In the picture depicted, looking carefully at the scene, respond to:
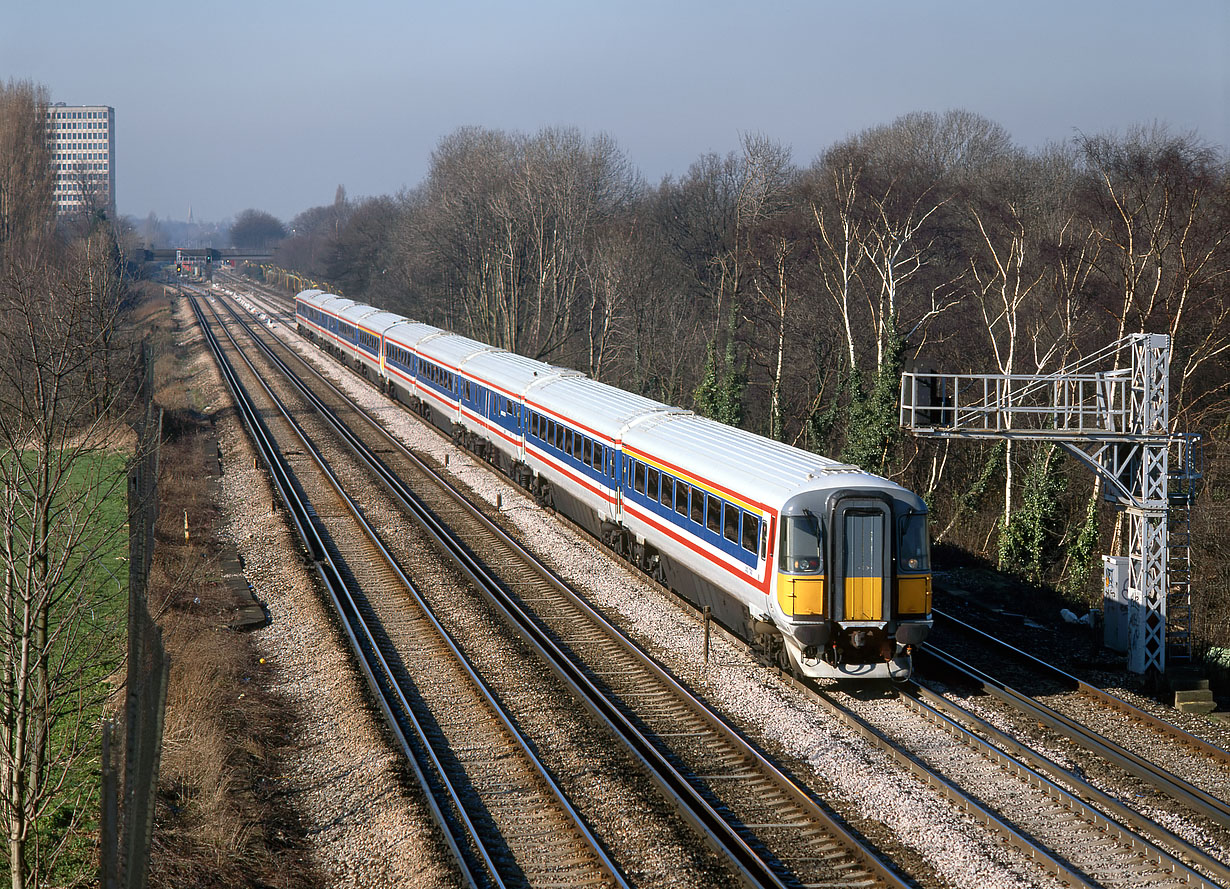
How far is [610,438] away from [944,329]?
22.1 meters

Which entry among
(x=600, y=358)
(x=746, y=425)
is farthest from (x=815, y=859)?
(x=600, y=358)

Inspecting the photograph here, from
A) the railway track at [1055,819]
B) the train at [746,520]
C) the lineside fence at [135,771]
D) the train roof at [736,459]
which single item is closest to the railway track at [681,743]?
the railway track at [1055,819]

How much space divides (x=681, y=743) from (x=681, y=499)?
5.40 meters

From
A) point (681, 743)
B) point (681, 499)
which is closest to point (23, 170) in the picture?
point (681, 499)

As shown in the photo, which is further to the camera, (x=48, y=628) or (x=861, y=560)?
(x=861, y=560)

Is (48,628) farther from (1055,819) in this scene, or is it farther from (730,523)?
(1055,819)

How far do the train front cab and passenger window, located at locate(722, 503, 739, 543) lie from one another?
1.50m

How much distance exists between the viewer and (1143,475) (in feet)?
55.0

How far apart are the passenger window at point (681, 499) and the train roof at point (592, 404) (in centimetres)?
295

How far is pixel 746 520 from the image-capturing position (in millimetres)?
14969

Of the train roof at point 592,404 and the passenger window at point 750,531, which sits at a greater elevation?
the train roof at point 592,404

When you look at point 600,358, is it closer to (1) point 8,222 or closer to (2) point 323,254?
(1) point 8,222

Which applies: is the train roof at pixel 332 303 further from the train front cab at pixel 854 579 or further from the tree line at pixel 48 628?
the train front cab at pixel 854 579

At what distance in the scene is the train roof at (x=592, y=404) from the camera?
2114cm
